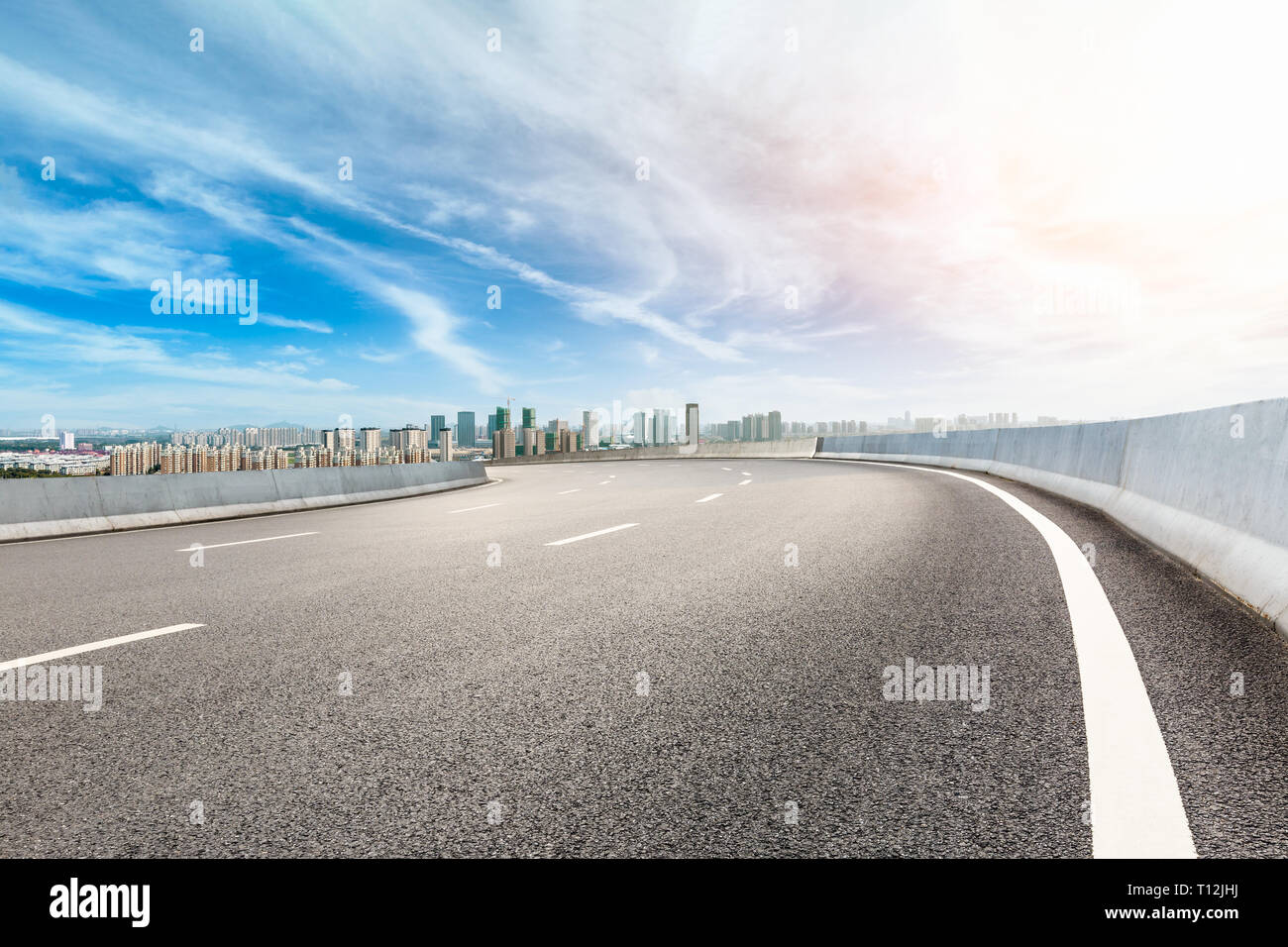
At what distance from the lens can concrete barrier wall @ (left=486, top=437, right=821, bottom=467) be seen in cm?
4144

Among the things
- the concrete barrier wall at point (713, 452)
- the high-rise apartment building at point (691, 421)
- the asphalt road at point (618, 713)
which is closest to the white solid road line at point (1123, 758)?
the asphalt road at point (618, 713)

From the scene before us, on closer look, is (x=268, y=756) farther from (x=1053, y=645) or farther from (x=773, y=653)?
(x=1053, y=645)

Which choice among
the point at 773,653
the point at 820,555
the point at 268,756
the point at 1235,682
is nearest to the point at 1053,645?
the point at 1235,682

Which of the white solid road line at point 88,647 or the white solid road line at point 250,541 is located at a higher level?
the white solid road line at point 88,647

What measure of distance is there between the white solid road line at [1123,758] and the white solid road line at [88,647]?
5.04m

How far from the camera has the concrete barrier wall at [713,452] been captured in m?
41.4

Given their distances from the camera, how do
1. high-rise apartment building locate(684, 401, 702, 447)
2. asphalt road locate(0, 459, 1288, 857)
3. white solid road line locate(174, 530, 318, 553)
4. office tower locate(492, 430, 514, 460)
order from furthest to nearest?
office tower locate(492, 430, 514, 460) → high-rise apartment building locate(684, 401, 702, 447) → white solid road line locate(174, 530, 318, 553) → asphalt road locate(0, 459, 1288, 857)

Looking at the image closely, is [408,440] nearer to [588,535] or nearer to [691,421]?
[588,535]

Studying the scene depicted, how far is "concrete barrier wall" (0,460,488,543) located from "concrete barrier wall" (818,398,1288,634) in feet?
46.4

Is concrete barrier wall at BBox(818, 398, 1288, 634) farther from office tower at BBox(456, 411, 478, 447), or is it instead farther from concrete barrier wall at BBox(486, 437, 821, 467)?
office tower at BBox(456, 411, 478, 447)

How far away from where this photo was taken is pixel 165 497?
13.3 metres

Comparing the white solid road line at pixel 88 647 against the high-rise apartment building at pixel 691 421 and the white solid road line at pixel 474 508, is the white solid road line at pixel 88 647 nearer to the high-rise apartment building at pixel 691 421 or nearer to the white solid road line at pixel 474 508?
the white solid road line at pixel 474 508

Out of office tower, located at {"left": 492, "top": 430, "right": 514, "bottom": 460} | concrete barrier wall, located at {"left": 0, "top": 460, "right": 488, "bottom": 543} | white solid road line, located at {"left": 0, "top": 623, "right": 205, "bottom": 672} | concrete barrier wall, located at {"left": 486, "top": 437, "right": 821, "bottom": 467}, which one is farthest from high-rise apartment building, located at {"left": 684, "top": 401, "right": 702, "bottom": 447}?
white solid road line, located at {"left": 0, "top": 623, "right": 205, "bottom": 672}
